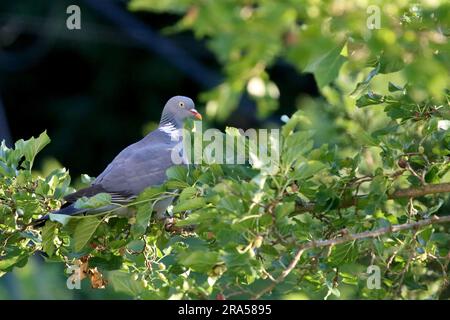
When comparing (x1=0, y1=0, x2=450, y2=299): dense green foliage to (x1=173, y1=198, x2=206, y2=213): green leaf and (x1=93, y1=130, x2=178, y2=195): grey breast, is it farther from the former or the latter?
(x1=93, y1=130, x2=178, y2=195): grey breast

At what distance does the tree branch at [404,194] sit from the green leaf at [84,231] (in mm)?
459

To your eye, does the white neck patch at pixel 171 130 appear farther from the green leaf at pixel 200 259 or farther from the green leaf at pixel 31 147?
the green leaf at pixel 200 259

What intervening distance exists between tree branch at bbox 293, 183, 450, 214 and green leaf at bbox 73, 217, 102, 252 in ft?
1.51

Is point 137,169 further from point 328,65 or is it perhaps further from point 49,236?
point 328,65

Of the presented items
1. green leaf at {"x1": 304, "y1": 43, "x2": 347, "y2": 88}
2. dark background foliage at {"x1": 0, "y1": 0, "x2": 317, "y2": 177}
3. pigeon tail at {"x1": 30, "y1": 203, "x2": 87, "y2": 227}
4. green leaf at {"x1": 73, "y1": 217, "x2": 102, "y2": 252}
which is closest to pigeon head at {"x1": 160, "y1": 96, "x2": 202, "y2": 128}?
pigeon tail at {"x1": 30, "y1": 203, "x2": 87, "y2": 227}

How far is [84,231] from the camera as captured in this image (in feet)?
6.97

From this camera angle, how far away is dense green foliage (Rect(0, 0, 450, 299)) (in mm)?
1304

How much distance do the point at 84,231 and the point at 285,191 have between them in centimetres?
48

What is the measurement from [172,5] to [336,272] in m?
1.04

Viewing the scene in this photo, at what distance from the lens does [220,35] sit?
4.16ft

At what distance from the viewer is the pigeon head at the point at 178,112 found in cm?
330

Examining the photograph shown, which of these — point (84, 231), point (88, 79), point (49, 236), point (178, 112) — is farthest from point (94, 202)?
point (88, 79)

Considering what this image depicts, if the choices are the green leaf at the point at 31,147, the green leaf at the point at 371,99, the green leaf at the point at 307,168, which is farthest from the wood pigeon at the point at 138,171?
the green leaf at the point at 307,168
